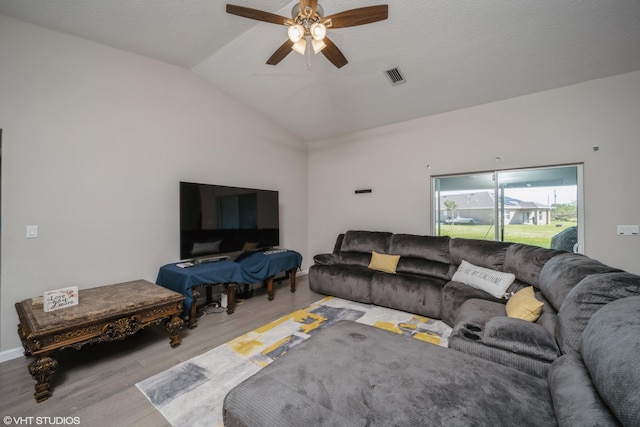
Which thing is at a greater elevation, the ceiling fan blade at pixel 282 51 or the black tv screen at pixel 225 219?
the ceiling fan blade at pixel 282 51

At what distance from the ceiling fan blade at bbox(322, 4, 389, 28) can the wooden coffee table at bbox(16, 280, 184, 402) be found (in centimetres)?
295

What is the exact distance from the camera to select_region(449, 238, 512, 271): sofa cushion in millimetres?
3119

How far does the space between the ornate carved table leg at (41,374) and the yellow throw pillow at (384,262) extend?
3.68m

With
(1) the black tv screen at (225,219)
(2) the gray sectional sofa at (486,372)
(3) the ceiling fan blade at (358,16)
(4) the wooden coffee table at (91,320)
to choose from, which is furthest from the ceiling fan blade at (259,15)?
(4) the wooden coffee table at (91,320)

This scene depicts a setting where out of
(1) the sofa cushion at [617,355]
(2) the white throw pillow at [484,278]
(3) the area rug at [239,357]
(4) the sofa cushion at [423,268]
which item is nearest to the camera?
(1) the sofa cushion at [617,355]

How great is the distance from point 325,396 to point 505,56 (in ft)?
12.6

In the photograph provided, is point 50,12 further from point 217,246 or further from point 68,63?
point 217,246

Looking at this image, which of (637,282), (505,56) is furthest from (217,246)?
(505,56)

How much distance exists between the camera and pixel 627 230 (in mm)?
2994

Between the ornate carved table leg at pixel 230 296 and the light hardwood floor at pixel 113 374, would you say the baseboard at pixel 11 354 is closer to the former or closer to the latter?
the light hardwood floor at pixel 113 374

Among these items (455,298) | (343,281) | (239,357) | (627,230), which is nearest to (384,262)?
(343,281)

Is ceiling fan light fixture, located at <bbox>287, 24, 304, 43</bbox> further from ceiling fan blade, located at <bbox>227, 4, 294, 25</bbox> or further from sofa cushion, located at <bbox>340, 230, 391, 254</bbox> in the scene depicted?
sofa cushion, located at <bbox>340, 230, 391, 254</bbox>

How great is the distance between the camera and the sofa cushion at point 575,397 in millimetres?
871

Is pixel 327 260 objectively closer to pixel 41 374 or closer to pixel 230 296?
pixel 230 296
